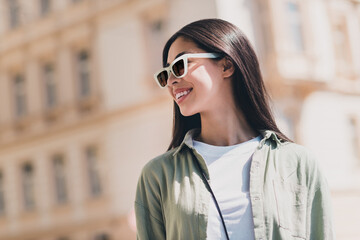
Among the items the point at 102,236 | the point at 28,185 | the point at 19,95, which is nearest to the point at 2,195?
the point at 28,185

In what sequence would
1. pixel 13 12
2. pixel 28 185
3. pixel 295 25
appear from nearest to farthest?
pixel 295 25, pixel 28 185, pixel 13 12

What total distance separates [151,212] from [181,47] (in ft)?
1.70

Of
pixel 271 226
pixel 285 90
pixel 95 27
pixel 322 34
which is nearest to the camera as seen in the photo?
pixel 271 226

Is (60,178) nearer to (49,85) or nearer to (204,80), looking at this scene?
(49,85)

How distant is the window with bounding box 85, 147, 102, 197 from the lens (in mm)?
19125

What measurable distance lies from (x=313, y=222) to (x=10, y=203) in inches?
798

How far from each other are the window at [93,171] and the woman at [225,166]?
17.0m

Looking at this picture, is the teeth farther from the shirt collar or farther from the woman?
the shirt collar

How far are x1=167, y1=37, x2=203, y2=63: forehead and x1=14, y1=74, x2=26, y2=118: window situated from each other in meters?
20.1

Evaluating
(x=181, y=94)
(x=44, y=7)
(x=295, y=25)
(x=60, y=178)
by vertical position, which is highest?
(x=44, y=7)

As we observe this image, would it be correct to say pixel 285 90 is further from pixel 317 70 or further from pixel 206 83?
pixel 206 83

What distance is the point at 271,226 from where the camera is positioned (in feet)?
6.47

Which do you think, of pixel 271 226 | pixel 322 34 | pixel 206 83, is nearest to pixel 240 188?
pixel 271 226

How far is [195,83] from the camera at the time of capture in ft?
6.94
